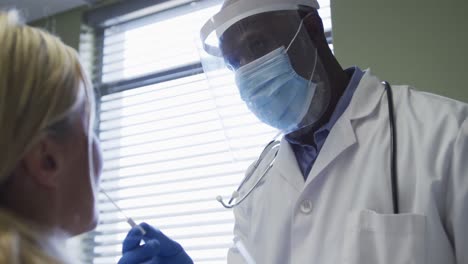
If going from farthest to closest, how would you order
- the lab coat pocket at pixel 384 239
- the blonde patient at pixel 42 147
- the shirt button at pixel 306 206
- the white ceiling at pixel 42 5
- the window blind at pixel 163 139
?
the white ceiling at pixel 42 5
the window blind at pixel 163 139
the shirt button at pixel 306 206
the lab coat pocket at pixel 384 239
the blonde patient at pixel 42 147

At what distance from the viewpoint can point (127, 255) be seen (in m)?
1.09

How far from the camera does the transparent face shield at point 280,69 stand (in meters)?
1.29

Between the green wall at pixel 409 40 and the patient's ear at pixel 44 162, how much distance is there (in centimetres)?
131

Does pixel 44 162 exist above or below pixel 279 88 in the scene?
above

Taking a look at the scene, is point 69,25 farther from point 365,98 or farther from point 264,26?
point 365,98

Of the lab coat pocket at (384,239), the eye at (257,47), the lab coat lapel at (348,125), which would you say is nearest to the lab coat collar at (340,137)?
the lab coat lapel at (348,125)

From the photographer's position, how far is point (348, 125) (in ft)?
4.11

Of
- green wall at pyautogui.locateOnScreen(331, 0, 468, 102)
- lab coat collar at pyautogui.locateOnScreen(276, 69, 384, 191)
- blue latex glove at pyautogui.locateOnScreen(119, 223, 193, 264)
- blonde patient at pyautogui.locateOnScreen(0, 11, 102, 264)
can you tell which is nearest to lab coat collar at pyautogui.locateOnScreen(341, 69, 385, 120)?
lab coat collar at pyautogui.locateOnScreen(276, 69, 384, 191)

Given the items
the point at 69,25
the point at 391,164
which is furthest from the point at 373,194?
the point at 69,25

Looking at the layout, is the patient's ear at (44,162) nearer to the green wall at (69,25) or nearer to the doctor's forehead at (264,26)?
the doctor's forehead at (264,26)

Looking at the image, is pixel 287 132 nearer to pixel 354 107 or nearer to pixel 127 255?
pixel 354 107

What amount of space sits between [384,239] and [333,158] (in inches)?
9.6

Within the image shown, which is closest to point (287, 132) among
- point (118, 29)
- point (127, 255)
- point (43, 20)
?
point (127, 255)

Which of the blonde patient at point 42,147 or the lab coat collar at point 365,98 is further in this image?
the lab coat collar at point 365,98
